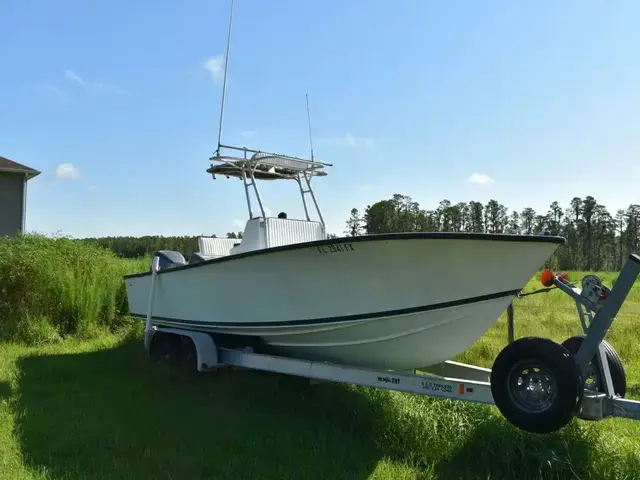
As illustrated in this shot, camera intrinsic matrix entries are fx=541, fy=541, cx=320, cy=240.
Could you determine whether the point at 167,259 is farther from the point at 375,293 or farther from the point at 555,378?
the point at 555,378

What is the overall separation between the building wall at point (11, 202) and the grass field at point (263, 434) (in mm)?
12471

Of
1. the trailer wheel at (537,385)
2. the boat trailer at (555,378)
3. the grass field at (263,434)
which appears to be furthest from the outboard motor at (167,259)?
the trailer wheel at (537,385)

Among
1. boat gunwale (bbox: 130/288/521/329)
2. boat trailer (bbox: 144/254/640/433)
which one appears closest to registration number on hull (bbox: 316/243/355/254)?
boat gunwale (bbox: 130/288/521/329)

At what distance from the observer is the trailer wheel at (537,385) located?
2893 millimetres

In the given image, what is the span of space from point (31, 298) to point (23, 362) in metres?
2.31

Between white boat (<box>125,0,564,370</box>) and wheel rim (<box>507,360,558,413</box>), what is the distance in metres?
0.55

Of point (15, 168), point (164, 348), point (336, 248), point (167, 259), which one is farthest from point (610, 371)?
point (15, 168)

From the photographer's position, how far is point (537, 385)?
3.08 metres

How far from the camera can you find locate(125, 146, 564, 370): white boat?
11.1 feet

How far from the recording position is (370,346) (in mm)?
4023

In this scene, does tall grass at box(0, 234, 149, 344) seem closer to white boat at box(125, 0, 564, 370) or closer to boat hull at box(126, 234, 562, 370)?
white boat at box(125, 0, 564, 370)

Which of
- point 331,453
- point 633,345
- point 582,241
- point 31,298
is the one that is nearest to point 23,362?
point 31,298

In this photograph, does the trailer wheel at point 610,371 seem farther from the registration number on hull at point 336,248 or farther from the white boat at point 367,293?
the registration number on hull at point 336,248

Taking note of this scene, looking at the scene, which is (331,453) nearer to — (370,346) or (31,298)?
(370,346)
